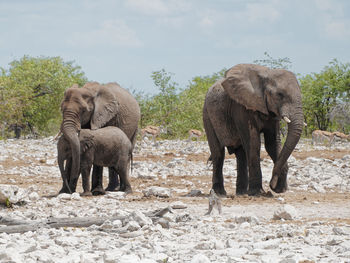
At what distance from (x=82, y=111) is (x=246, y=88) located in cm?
347

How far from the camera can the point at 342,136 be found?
33.2 meters

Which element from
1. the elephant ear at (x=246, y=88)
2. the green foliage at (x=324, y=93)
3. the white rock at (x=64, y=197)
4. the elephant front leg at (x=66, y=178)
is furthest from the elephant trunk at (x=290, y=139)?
the green foliage at (x=324, y=93)

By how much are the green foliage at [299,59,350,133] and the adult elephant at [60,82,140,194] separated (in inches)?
1253

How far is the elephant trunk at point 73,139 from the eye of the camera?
12141 millimetres

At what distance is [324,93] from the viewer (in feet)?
153

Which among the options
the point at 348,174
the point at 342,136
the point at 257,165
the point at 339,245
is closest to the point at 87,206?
the point at 257,165

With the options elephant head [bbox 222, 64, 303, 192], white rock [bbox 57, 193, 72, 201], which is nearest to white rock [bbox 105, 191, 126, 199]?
white rock [bbox 57, 193, 72, 201]

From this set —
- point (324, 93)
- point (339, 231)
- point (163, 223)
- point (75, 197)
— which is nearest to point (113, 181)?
point (75, 197)

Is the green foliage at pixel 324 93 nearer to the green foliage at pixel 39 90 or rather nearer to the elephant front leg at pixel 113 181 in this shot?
the green foliage at pixel 39 90

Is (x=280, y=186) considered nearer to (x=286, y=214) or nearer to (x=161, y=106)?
(x=286, y=214)

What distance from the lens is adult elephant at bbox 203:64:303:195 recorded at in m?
11.7

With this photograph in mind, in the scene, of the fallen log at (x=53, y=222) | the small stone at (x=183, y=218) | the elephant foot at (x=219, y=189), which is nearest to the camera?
the fallen log at (x=53, y=222)

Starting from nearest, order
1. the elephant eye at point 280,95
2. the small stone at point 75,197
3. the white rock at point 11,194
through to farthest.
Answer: the white rock at point 11,194 → the small stone at point 75,197 → the elephant eye at point 280,95

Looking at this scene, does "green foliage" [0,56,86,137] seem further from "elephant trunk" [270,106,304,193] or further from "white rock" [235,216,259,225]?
"white rock" [235,216,259,225]
